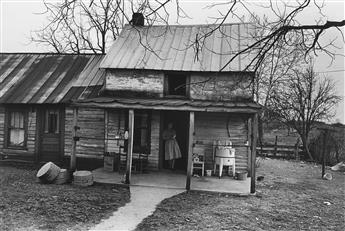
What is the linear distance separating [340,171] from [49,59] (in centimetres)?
1652

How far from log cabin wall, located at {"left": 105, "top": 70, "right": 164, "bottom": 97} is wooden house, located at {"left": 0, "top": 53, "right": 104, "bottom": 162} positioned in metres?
1.01

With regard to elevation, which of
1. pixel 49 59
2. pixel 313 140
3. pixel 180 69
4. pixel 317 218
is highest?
pixel 49 59

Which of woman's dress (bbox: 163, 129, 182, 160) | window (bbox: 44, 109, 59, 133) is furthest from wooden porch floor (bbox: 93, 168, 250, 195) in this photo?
window (bbox: 44, 109, 59, 133)

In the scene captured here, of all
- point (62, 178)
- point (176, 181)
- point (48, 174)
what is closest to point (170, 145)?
point (176, 181)

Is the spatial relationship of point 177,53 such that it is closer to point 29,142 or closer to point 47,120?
point 47,120

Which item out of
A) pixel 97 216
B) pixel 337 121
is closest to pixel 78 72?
pixel 97 216

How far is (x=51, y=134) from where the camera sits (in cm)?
1516

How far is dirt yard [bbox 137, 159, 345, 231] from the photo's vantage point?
7.70 m

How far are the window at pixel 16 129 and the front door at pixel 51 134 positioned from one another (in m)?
0.95

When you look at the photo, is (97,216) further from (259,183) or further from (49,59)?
(49,59)

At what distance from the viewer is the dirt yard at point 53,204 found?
7.26 m

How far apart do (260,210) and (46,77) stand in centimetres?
1167

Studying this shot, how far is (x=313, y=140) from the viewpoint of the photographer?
23.2 m

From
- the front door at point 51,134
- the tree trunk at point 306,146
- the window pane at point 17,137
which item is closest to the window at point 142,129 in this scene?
the front door at point 51,134
